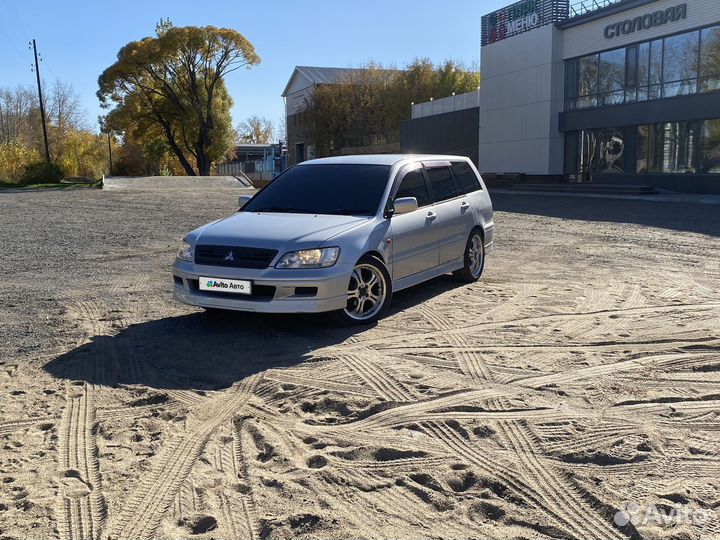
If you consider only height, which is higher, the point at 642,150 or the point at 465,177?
the point at 642,150

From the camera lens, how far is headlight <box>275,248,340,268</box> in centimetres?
658

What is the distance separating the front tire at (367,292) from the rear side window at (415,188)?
1109 millimetres

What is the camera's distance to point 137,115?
181ft

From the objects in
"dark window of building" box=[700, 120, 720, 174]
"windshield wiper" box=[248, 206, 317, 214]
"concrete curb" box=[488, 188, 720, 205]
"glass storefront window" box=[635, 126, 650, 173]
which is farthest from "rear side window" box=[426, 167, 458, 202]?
"glass storefront window" box=[635, 126, 650, 173]

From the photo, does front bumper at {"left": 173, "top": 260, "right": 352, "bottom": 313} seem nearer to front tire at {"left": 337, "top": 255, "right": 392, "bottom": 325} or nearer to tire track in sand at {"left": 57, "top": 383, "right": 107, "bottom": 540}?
front tire at {"left": 337, "top": 255, "right": 392, "bottom": 325}

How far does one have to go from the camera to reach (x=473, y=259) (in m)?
9.51

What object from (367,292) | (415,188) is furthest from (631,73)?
(367,292)

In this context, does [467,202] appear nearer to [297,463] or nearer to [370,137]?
[297,463]

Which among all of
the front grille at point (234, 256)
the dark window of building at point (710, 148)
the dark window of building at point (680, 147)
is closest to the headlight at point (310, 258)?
the front grille at point (234, 256)

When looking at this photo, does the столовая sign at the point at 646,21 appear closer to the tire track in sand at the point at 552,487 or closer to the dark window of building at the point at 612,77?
the dark window of building at the point at 612,77

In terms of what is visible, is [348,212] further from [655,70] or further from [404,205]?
[655,70]

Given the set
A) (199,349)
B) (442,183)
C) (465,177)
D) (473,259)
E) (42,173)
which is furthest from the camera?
(42,173)

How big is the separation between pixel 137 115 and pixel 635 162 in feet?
124

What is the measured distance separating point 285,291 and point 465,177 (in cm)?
407
